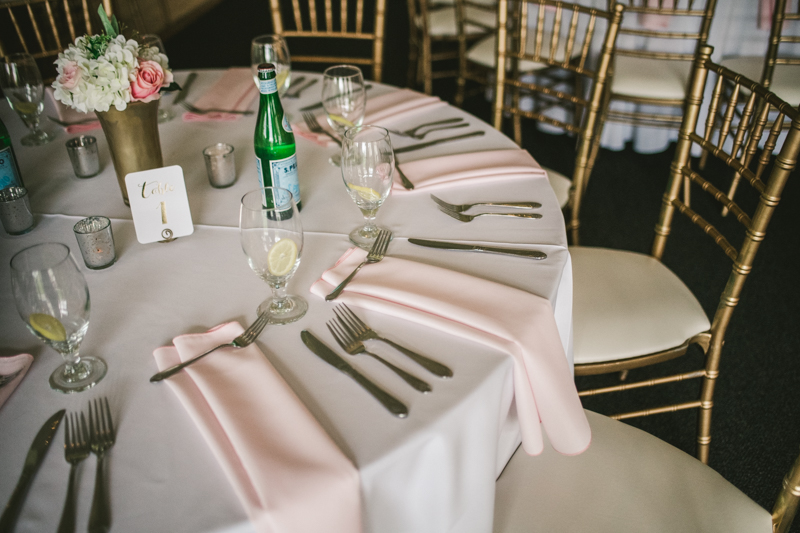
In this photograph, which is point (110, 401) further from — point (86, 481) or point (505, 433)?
point (505, 433)

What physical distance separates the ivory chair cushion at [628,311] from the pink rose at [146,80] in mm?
1045

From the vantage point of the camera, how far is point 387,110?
160 cm

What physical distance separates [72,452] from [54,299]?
20 cm

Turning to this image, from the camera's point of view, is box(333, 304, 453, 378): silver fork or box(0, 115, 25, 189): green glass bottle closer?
box(333, 304, 453, 378): silver fork

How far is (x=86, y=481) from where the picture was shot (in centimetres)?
66

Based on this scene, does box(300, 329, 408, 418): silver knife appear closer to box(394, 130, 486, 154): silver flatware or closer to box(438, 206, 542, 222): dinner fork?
box(438, 206, 542, 222): dinner fork

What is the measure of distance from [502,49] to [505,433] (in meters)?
1.36

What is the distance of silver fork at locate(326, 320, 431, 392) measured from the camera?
2.50 feet

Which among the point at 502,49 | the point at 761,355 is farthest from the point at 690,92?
the point at 761,355

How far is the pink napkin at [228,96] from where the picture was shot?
1621 millimetres

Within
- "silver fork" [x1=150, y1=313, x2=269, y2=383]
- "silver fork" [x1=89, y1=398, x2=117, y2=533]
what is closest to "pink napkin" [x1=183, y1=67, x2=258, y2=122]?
"silver fork" [x1=150, y1=313, x2=269, y2=383]

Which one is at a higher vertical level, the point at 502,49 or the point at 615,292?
the point at 502,49

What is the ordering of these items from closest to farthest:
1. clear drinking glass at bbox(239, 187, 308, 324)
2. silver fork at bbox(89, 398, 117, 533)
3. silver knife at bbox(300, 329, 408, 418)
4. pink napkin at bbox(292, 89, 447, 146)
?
silver fork at bbox(89, 398, 117, 533), silver knife at bbox(300, 329, 408, 418), clear drinking glass at bbox(239, 187, 308, 324), pink napkin at bbox(292, 89, 447, 146)

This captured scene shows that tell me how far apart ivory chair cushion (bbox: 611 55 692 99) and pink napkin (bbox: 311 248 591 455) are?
2198mm
